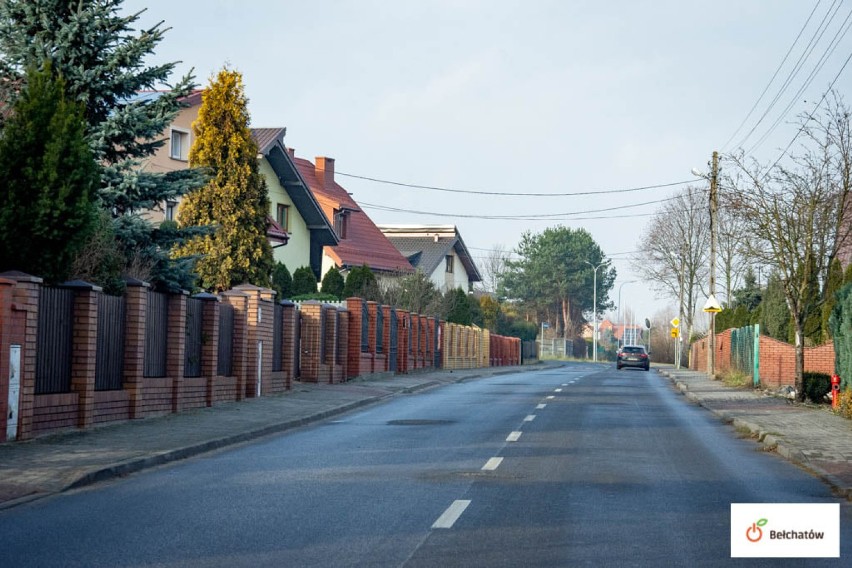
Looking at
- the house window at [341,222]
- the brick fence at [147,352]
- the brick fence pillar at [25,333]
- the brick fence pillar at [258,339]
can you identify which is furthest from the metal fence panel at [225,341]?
the house window at [341,222]

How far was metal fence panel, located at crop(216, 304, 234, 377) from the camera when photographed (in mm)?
21562

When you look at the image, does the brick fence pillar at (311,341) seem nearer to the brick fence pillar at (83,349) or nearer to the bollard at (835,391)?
the bollard at (835,391)

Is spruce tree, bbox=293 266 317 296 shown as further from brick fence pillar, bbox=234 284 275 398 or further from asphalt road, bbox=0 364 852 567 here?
asphalt road, bbox=0 364 852 567

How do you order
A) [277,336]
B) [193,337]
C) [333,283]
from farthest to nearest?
[333,283]
[277,336]
[193,337]

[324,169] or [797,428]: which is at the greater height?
[324,169]

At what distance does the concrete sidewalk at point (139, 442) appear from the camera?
10750 millimetres

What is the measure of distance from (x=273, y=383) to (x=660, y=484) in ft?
47.3

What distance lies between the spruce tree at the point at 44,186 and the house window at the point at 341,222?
138ft

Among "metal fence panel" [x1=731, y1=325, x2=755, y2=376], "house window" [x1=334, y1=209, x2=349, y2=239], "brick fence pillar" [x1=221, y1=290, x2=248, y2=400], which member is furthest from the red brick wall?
"house window" [x1=334, y1=209, x2=349, y2=239]

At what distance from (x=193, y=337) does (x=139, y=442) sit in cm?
612

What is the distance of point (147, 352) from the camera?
58.5ft

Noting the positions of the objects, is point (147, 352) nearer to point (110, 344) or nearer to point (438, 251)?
point (110, 344)

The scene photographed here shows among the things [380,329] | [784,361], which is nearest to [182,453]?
[784,361]

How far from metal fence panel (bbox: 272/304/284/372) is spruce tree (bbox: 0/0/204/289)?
463 cm
